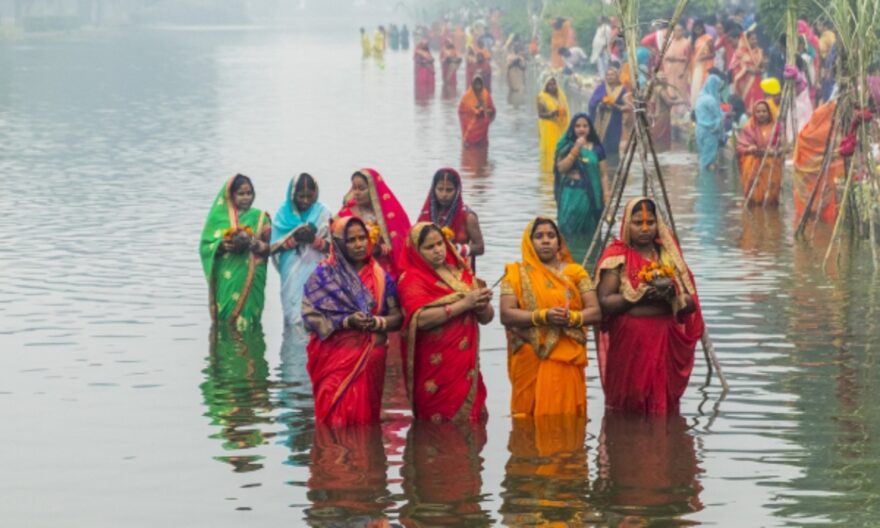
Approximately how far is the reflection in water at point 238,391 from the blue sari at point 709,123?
9.68 metres

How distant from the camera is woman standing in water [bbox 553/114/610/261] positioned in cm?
1662

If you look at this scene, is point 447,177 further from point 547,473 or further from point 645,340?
point 547,473

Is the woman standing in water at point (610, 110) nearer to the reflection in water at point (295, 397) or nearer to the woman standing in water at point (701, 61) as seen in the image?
the woman standing in water at point (701, 61)

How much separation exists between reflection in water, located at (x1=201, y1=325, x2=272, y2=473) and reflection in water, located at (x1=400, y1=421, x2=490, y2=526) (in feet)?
2.39

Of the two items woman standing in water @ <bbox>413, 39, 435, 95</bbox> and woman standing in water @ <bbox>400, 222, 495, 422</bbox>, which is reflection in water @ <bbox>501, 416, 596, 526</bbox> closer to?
woman standing in water @ <bbox>400, 222, 495, 422</bbox>

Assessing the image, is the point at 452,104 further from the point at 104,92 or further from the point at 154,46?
the point at 154,46

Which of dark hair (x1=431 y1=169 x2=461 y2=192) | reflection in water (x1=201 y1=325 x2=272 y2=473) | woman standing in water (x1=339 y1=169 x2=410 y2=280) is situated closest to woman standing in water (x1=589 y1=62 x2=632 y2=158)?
reflection in water (x1=201 y1=325 x2=272 y2=473)

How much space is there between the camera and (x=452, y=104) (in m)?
37.5

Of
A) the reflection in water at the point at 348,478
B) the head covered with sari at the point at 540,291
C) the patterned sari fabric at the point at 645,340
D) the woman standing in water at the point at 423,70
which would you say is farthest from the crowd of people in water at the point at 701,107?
the reflection in water at the point at 348,478

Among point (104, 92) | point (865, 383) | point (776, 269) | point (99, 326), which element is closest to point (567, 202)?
point (776, 269)

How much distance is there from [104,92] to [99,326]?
30701 millimetres

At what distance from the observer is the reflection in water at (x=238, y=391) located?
9820mm

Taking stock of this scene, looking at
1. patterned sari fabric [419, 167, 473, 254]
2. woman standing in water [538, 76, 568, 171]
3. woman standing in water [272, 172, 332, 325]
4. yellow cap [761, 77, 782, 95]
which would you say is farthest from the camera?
woman standing in water [538, 76, 568, 171]

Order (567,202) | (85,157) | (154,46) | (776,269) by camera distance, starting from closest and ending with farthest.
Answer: (776,269) < (567,202) < (85,157) < (154,46)
